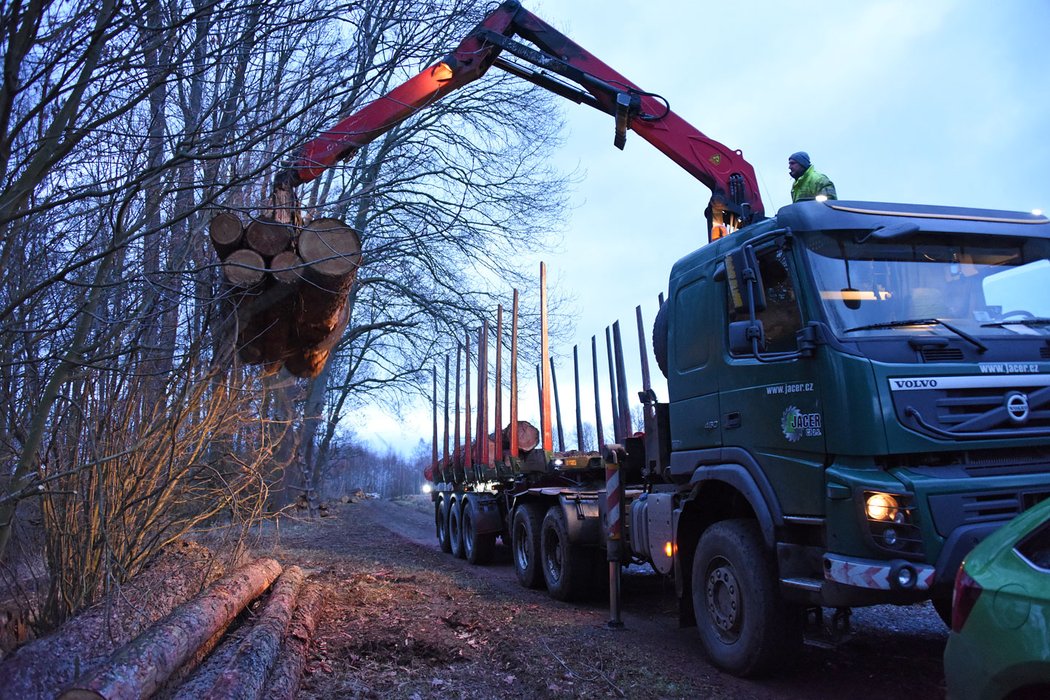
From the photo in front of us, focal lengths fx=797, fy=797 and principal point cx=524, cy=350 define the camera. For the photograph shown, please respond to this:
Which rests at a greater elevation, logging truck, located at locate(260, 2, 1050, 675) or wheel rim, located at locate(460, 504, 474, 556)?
logging truck, located at locate(260, 2, 1050, 675)

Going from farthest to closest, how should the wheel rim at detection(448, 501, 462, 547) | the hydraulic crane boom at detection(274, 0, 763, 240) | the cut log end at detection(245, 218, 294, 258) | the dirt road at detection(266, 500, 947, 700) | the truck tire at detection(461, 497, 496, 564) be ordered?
the wheel rim at detection(448, 501, 462, 547), the truck tire at detection(461, 497, 496, 564), the hydraulic crane boom at detection(274, 0, 763, 240), the cut log end at detection(245, 218, 294, 258), the dirt road at detection(266, 500, 947, 700)

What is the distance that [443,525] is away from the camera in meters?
15.1

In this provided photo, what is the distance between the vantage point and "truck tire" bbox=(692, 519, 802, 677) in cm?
489

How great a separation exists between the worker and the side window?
4.27 ft

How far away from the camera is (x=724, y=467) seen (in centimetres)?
543

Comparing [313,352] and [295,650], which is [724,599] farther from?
[313,352]

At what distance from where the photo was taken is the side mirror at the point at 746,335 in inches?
198

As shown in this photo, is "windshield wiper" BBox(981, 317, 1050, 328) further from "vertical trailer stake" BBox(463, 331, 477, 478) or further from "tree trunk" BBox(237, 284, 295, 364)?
"vertical trailer stake" BBox(463, 331, 477, 478)

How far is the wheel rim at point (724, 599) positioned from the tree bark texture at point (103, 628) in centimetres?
374

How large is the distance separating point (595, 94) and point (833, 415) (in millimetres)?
5105

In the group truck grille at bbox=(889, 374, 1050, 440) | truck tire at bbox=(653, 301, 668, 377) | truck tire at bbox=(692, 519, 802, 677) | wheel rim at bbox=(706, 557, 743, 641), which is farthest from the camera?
truck tire at bbox=(653, 301, 668, 377)

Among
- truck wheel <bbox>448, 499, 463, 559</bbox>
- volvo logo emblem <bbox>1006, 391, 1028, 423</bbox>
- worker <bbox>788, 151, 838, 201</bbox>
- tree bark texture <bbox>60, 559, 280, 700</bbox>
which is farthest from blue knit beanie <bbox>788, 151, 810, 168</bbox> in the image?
truck wheel <bbox>448, 499, 463, 559</bbox>

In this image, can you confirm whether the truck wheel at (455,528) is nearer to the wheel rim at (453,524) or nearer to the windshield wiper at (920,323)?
the wheel rim at (453,524)

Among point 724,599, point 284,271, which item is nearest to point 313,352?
point 284,271
